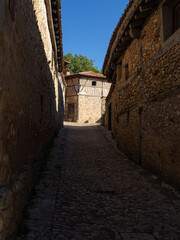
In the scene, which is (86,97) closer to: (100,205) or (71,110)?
(71,110)

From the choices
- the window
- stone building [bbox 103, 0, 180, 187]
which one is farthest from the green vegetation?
the window

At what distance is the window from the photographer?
19.2ft

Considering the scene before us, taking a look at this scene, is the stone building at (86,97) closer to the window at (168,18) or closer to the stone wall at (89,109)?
the stone wall at (89,109)

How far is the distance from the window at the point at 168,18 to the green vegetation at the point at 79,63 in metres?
32.3

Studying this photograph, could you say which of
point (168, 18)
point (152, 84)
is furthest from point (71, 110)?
point (168, 18)

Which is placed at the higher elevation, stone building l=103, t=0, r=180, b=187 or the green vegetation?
the green vegetation

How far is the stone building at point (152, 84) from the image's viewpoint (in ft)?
17.2

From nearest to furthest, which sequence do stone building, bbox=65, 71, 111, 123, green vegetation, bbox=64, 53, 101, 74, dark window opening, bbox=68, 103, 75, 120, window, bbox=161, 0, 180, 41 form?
window, bbox=161, 0, 180, 41 < stone building, bbox=65, 71, 111, 123 < dark window opening, bbox=68, 103, 75, 120 < green vegetation, bbox=64, 53, 101, 74

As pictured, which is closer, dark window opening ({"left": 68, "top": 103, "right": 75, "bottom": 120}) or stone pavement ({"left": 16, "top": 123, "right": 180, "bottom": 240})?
stone pavement ({"left": 16, "top": 123, "right": 180, "bottom": 240})

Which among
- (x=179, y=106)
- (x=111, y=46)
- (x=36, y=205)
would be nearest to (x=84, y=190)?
(x=36, y=205)

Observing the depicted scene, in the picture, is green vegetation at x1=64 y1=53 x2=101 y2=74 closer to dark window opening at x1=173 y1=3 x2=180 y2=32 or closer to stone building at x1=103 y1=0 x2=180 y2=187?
stone building at x1=103 y1=0 x2=180 y2=187

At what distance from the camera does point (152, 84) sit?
6.50 m

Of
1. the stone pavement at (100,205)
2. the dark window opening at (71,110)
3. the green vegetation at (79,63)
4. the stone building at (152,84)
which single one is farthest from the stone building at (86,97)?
the stone pavement at (100,205)

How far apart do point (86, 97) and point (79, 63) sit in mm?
13003
